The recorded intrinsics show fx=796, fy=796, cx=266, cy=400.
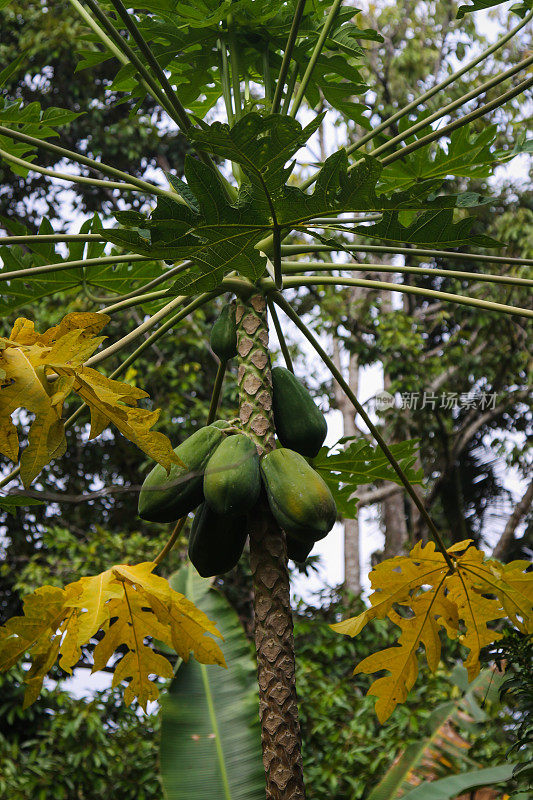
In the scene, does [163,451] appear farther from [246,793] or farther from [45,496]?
[246,793]

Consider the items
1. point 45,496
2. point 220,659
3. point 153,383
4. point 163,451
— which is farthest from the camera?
point 153,383

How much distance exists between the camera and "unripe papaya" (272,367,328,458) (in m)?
1.52

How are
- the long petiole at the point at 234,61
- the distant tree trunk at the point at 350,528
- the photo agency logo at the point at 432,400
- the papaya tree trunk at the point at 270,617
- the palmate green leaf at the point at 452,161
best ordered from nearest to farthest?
the papaya tree trunk at the point at 270,617, the long petiole at the point at 234,61, the palmate green leaf at the point at 452,161, the photo agency logo at the point at 432,400, the distant tree trunk at the point at 350,528

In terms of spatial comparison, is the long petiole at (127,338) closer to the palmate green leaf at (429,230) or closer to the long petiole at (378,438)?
the long petiole at (378,438)

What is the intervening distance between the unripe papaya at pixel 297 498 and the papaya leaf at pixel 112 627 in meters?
0.24

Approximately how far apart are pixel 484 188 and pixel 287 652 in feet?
25.3

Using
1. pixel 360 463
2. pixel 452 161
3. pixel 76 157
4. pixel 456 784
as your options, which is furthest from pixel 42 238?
pixel 456 784

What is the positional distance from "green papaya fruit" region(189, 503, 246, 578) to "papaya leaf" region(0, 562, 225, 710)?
3.3 inches

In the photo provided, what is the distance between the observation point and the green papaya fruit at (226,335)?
5.24 ft

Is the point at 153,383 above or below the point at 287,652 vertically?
above

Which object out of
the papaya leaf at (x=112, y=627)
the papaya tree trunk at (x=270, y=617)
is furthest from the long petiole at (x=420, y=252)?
the papaya leaf at (x=112, y=627)

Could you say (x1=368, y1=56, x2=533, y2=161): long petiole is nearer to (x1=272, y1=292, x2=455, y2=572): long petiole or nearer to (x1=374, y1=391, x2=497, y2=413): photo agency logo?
(x1=272, y1=292, x2=455, y2=572): long petiole

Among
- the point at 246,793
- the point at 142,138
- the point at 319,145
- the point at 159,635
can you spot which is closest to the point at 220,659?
the point at 159,635

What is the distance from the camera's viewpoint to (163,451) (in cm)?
114
